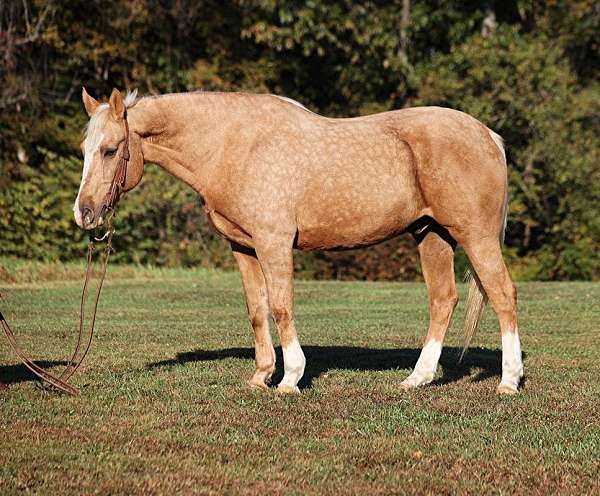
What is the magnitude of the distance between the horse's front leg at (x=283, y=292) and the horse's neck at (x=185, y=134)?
29.7 inches

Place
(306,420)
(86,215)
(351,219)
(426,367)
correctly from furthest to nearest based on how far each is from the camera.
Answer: (426,367)
(351,219)
(86,215)
(306,420)

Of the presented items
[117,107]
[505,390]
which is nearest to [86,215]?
[117,107]

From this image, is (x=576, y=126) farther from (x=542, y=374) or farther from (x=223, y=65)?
(x=542, y=374)

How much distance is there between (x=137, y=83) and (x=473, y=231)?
74.3 ft

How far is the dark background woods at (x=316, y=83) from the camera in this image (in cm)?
2439

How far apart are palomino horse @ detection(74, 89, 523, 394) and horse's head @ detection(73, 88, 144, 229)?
1 centimetres

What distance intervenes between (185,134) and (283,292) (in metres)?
1.50

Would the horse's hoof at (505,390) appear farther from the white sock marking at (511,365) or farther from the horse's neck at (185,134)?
the horse's neck at (185,134)

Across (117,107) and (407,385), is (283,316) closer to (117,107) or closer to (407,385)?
(407,385)

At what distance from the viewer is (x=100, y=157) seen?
8383 mm

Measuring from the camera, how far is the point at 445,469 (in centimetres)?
629

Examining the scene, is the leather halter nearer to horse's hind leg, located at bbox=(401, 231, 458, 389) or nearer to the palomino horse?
the palomino horse

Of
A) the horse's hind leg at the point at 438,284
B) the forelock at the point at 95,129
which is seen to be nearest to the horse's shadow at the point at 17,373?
the forelock at the point at 95,129

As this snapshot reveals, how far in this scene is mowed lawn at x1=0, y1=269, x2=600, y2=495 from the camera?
6.06 meters
